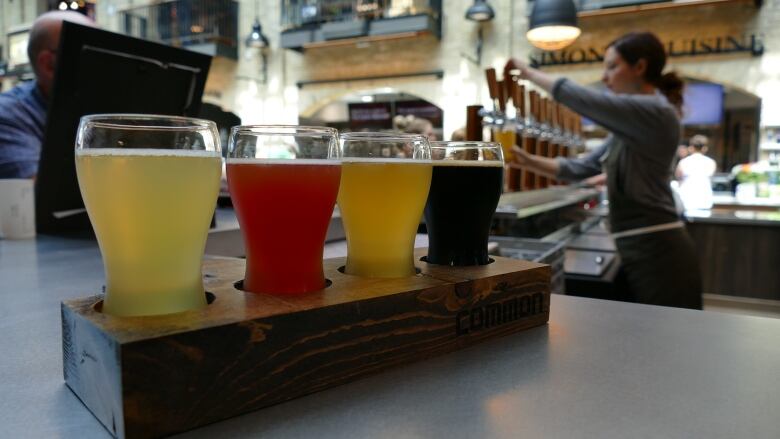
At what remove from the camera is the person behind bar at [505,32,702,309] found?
2.33 meters

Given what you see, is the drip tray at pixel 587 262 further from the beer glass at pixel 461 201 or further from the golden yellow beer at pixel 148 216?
the golden yellow beer at pixel 148 216

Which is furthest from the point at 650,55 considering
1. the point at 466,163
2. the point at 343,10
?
the point at 343,10

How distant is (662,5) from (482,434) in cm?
933

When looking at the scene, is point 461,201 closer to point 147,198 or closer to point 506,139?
point 147,198

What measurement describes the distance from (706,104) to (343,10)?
640cm

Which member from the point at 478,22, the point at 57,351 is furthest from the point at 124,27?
the point at 57,351

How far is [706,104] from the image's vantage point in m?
8.49

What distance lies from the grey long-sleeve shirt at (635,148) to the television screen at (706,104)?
6804 millimetres

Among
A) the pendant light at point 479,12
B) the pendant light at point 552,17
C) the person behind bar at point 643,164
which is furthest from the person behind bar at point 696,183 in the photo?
the pendant light at point 479,12

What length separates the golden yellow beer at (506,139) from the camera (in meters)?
2.71

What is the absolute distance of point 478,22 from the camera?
957cm

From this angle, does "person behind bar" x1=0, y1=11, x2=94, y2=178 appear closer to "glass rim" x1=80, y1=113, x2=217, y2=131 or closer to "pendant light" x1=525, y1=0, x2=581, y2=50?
"glass rim" x1=80, y1=113, x2=217, y2=131

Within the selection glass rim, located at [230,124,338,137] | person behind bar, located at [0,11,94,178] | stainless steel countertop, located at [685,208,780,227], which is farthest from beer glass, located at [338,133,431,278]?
stainless steel countertop, located at [685,208,780,227]

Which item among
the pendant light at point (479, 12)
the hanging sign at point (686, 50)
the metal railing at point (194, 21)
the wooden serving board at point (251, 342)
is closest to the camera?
the wooden serving board at point (251, 342)
